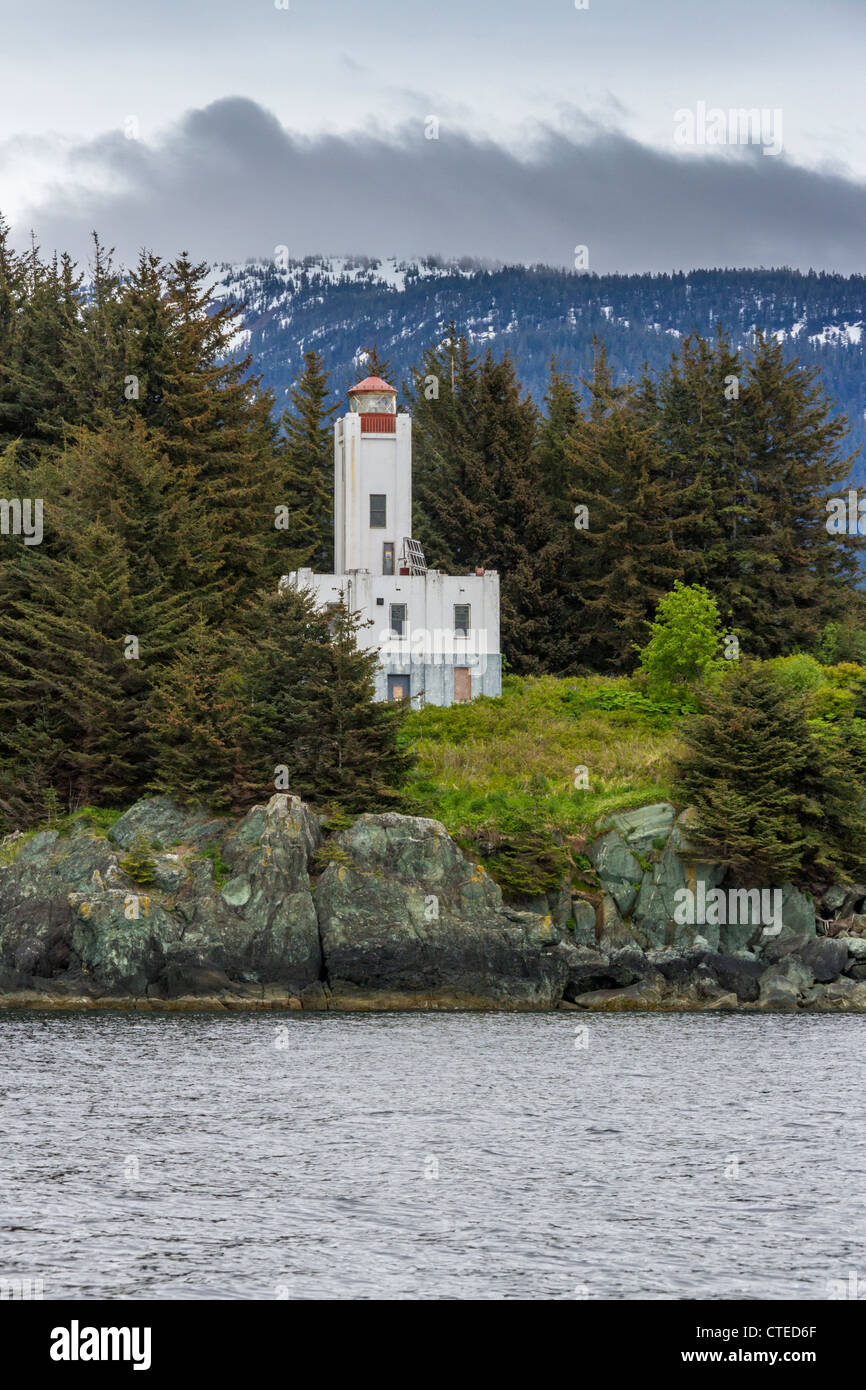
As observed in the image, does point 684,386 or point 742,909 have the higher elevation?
point 684,386

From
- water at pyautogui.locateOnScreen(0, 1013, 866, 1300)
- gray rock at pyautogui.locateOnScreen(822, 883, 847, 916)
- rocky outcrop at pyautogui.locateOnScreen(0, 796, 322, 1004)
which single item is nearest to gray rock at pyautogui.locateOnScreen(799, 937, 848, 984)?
gray rock at pyautogui.locateOnScreen(822, 883, 847, 916)

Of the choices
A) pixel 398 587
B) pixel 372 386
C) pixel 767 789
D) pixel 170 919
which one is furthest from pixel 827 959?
pixel 372 386

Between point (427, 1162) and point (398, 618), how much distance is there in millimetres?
45226

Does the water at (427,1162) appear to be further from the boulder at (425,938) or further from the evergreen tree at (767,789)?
the evergreen tree at (767,789)

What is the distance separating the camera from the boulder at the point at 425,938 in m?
58.9

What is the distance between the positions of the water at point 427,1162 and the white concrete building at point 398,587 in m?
27.1

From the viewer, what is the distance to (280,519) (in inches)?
3406

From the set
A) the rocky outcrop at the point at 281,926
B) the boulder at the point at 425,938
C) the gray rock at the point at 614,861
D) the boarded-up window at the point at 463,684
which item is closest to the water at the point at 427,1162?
the rocky outcrop at the point at 281,926

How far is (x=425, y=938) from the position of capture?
59.1 m
